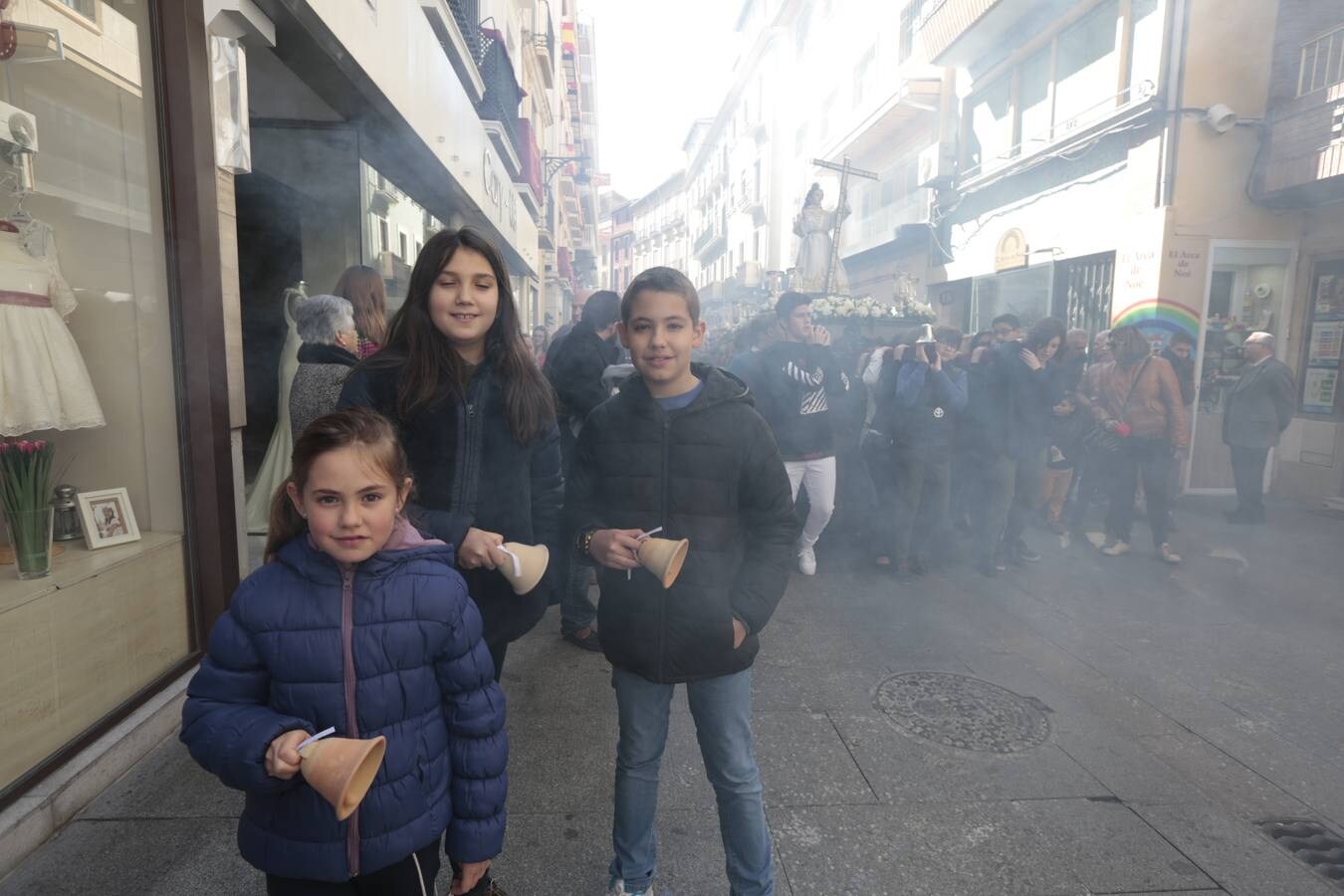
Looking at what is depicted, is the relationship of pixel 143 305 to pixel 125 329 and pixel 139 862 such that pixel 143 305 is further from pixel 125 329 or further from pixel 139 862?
pixel 139 862

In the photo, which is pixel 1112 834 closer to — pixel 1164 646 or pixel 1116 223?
pixel 1164 646

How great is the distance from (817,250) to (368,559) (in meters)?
9.33

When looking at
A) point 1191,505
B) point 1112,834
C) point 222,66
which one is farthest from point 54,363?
point 1191,505

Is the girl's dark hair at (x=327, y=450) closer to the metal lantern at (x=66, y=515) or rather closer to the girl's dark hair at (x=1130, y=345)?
the metal lantern at (x=66, y=515)

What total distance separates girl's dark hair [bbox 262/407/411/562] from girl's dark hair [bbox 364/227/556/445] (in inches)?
14.1

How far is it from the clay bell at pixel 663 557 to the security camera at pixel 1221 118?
9683 millimetres

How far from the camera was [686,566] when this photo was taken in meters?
1.99

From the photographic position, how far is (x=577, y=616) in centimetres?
419

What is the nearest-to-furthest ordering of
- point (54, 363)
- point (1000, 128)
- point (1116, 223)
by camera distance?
point (54, 363)
point (1116, 223)
point (1000, 128)

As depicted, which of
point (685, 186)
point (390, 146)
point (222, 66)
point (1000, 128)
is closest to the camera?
point (222, 66)

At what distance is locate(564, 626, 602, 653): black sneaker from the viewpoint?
4.09 metres

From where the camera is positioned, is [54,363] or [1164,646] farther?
[1164,646]

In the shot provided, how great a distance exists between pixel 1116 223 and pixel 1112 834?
927 centimetres

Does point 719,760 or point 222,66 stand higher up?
point 222,66
